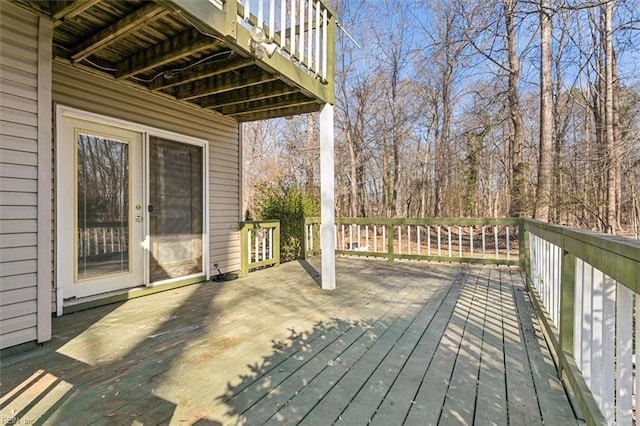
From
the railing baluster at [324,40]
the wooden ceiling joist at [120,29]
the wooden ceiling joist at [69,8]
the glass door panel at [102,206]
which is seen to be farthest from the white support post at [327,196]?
the wooden ceiling joist at [69,8]

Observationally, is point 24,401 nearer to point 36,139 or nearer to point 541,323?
point 36,139

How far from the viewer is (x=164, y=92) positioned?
3854mm

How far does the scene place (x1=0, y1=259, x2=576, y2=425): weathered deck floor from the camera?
4.96 ft

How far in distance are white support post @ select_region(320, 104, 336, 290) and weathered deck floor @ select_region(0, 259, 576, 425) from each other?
0.52m

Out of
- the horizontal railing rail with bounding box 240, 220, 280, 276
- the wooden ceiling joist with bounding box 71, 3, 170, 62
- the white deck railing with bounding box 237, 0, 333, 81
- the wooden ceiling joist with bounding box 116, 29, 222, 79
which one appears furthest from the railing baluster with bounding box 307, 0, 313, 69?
the horizontal railing rail with bounding box 240, 220, 280, 276

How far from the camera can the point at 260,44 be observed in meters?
2.55

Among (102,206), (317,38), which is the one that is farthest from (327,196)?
(102,206)

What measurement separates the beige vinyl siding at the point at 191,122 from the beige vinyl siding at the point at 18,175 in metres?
0.73

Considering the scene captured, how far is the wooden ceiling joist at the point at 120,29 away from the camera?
7.40 ft

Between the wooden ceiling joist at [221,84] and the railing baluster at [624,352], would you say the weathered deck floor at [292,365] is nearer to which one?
the railing baluster at [624,352]

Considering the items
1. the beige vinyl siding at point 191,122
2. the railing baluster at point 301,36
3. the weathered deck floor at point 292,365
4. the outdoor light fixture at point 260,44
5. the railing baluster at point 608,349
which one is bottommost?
the weathered deck floor at point 292,365

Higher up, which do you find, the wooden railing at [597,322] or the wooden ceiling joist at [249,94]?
the wooden ceiling joist at [249,94]

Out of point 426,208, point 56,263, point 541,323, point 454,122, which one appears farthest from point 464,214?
point 56,263

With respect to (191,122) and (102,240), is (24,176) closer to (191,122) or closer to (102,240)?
(102,240)
